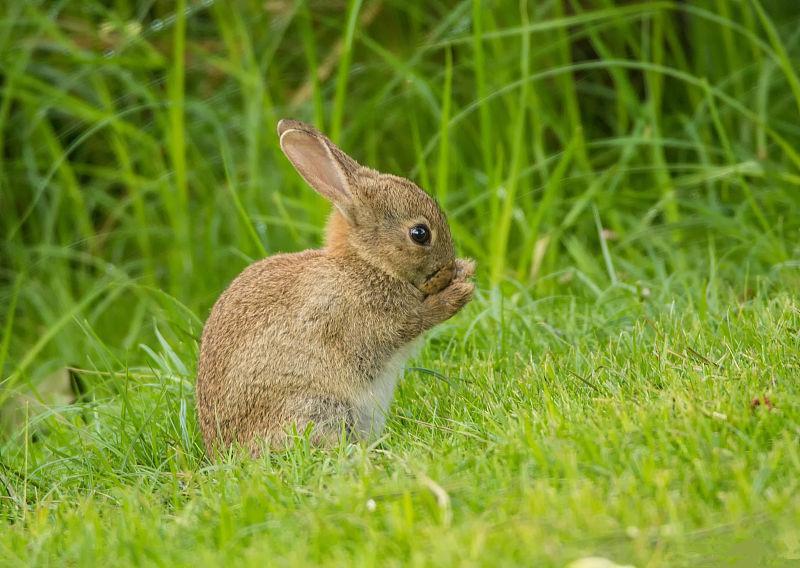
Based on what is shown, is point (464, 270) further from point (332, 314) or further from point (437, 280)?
point (332, 314)

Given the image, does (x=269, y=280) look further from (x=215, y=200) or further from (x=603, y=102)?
(x=603, y=102)

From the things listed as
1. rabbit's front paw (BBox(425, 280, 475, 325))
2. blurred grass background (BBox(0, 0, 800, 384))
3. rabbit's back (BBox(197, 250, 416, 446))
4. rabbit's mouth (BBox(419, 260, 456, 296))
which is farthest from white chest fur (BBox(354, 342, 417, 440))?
blurred grass background (BBox(0, 0, 800, 384))

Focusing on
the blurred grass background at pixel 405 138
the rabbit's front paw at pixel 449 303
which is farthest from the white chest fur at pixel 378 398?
the blurred grass background at pixel 405 138

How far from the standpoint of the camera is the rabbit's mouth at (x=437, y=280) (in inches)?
193

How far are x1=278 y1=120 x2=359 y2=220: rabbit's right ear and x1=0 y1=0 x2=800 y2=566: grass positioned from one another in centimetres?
81

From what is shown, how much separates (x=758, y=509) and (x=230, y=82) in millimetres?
6510

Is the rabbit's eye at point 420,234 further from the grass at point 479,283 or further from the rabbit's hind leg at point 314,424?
the rabbit's hind leg at point 314,424

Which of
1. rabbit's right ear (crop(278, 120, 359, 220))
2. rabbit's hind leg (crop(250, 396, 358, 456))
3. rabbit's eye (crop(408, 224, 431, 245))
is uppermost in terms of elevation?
rabbit's right ear (crop(278, 120, 359, 220))

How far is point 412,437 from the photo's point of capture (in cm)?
400

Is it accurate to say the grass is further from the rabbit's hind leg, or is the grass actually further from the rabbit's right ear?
the rabbit's right ear

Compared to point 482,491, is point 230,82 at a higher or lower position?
higher

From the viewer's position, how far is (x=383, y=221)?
4.91 metres

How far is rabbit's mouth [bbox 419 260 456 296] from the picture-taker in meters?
4.89

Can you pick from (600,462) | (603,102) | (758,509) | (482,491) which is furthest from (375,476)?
(603,102)
